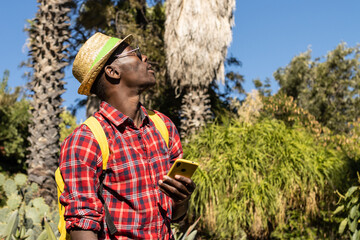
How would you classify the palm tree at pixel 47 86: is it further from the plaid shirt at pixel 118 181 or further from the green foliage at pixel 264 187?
the plaid shirt at pixel 118 181

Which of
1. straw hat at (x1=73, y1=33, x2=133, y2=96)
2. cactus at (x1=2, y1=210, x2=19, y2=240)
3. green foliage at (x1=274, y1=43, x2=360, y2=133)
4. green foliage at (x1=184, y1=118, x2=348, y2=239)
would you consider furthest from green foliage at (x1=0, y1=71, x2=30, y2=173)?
green foliage at (x1=274, y1=43, x2=360, y2=133)

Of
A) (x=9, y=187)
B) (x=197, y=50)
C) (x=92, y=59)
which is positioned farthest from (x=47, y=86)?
(x=92, y=59)

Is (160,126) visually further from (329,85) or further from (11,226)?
(329,85)

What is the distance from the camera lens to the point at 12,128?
13.7m

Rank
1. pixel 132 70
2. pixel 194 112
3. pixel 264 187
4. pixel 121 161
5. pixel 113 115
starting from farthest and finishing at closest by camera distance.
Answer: pixel 194 112
pixel 264 187
pixel 132 70
pixel 113 115
pixel 121 161

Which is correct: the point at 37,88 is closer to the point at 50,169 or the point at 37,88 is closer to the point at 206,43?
the point at 50,169

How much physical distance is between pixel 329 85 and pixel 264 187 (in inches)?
789

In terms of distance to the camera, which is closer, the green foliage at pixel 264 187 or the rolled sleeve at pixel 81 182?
the rolled sleeve at pixel 81 182

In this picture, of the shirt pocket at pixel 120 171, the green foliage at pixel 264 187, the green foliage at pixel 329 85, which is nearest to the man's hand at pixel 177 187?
the shirt pocket at pixel 120 171

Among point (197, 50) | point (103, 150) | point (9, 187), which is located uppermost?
point (197, 50)

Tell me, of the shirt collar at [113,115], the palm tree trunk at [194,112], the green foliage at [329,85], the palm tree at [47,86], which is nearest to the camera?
the shirt collar at [113,115]

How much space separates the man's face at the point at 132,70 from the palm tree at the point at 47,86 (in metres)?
5.47

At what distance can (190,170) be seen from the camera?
1.90 meters

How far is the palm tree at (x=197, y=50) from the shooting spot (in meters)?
10.2
